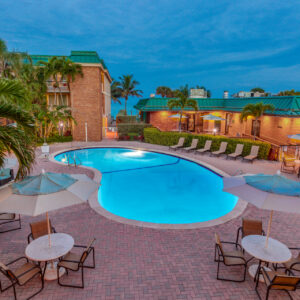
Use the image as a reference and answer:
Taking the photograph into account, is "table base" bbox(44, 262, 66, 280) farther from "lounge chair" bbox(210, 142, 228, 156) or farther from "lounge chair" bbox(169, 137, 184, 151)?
"lounge chair" bbox(169, 137, 184, 151)

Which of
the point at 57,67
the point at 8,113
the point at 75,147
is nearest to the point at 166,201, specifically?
the point at 8,113

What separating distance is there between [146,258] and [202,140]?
15307 mm

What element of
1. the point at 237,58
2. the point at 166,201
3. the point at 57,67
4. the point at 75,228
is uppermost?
the point at 237,58

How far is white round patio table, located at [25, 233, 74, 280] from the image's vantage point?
5148 mm

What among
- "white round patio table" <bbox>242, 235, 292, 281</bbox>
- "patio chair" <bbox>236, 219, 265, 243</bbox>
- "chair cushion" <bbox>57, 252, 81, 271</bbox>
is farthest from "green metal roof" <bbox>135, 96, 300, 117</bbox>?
"chair cushion" <bbox>57, 252, 81, 271</bbox>

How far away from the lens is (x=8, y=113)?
519cm

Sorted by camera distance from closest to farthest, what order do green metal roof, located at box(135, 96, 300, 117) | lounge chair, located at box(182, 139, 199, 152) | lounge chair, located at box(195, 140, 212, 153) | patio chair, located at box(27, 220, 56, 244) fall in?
patio chair, located at box(27, 220, 56, 244), green metal roof, located at box(135, 96, 300, 117), lounge chair, located at box(195, 140, 212, 153), lounge chair, located at box(182, 139, 199, 152)

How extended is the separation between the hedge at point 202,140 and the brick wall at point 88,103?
562 centimetres

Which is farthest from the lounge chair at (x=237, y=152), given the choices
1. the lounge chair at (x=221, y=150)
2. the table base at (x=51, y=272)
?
the table base at (x=51, y=272)

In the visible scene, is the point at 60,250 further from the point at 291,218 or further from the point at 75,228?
the point at 291,218

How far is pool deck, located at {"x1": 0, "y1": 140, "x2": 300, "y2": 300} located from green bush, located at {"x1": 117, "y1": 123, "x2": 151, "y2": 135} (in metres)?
18.0

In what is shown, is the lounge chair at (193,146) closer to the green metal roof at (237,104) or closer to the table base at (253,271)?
the green metal roof at (237,104)

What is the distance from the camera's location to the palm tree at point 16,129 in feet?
16.4

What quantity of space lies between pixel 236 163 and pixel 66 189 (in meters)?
13.7
